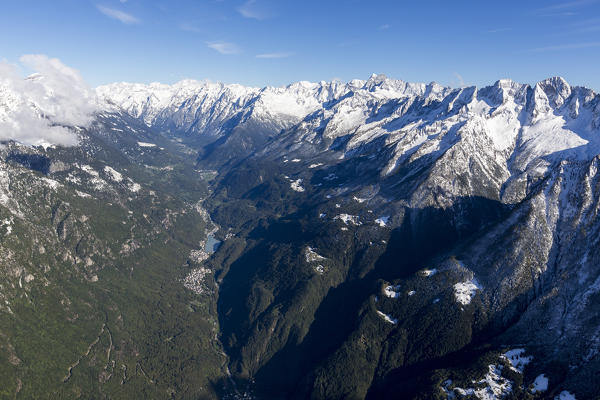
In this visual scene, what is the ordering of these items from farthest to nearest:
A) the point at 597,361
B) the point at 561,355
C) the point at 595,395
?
the point at 561,355 → the point at 597,361 → the point at 595,395

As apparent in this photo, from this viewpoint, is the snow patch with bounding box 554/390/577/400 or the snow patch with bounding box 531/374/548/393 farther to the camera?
the snow patch with bounding box 531/374/548/393

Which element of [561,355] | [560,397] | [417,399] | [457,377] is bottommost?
[417,399]

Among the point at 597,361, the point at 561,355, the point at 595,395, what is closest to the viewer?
the point at 595,395

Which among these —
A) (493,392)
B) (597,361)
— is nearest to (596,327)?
(597,361)

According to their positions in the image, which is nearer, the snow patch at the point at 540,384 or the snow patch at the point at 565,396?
the snow patch at the point at 565,396

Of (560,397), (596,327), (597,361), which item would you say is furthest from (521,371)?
(596,327)

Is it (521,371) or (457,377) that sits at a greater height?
(521,371)

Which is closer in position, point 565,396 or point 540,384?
point 565,396

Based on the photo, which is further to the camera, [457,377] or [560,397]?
[457,377]

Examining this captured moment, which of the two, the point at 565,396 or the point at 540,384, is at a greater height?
the point at 565,396

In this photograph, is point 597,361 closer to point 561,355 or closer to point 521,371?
point 561,355
